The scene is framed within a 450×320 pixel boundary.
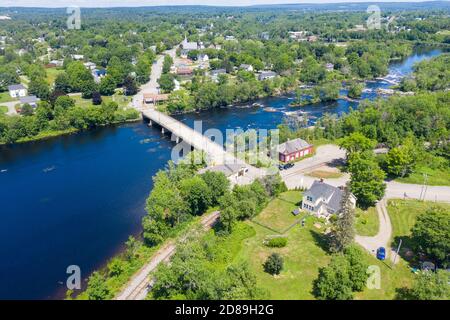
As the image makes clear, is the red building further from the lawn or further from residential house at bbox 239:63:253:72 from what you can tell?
residential house at bbox 239:63:253:72

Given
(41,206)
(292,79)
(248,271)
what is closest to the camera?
(248,271)

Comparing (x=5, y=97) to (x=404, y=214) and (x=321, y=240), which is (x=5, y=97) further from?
(x=404, y=214)

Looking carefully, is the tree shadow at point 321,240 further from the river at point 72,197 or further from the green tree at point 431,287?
the river at point 72,197

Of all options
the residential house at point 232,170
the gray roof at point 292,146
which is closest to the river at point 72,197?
the residential house at point 232,170

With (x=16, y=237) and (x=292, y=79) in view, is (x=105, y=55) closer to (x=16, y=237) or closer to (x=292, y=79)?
(x=292, y=79)
